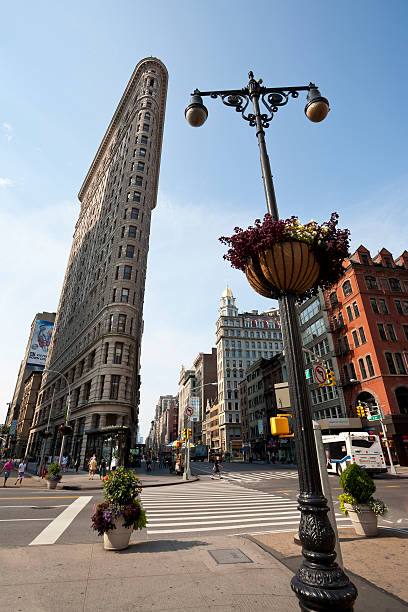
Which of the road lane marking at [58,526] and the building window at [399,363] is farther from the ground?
the building window at [399,363]

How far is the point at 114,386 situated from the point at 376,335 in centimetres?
3251

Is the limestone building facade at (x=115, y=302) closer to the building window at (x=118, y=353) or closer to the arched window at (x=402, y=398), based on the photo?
the building window at (x=118, y=353)

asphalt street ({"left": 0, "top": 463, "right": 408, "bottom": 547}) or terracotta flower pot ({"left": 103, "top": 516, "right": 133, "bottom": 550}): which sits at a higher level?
terracotta flower pot ({"left": 103, "top": 516, "right": 133, "bottom": 550})

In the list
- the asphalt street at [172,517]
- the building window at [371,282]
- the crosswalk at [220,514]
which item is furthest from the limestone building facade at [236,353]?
the asphalt street at [172,517]

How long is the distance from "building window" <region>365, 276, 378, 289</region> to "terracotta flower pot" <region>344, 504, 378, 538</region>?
3844cm

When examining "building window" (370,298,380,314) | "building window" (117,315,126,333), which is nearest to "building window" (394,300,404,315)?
"building window" (370,298,380,314)

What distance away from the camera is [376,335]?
128ft

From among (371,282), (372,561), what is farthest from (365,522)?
(371,282)

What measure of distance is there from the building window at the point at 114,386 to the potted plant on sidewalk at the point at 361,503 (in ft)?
108

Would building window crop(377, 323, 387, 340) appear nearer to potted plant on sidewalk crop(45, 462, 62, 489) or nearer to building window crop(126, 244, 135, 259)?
building window crop(126, 244, 135, 259)

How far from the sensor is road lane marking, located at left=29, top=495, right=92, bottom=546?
829 centimetres

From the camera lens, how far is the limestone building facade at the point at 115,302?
38.1m

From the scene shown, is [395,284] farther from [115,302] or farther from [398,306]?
[115,302]

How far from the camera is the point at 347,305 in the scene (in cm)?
4362
